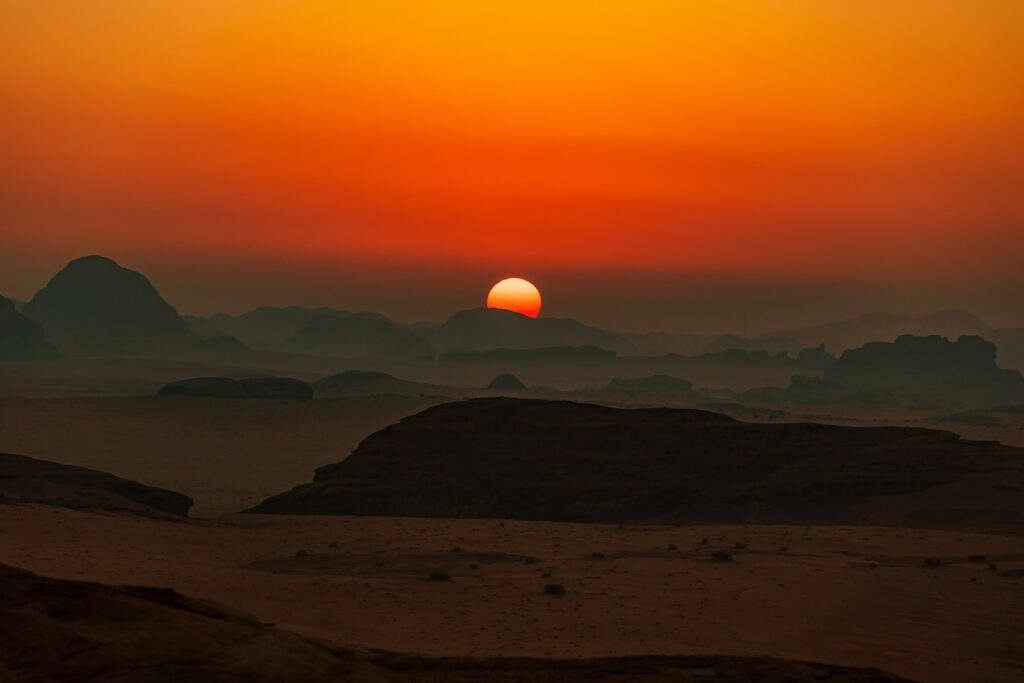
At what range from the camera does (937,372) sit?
189375mm

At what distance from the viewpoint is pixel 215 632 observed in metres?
14.0

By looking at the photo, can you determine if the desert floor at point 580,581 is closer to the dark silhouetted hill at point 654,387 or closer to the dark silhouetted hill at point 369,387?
the dark silhouetted hill at point 369,387

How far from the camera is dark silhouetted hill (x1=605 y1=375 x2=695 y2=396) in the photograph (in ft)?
597

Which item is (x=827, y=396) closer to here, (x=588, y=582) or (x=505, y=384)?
(x=505, y=384)

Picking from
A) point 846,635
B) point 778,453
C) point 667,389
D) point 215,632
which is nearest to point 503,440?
point 778,453

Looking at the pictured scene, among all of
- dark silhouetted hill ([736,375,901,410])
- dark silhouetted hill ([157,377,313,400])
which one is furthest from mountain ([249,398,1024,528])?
dark silhouetted hill ([736,375,901,410])

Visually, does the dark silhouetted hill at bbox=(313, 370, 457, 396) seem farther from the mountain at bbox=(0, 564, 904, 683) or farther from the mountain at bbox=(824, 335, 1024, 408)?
the mountain at bbox=(0, 564, 904, 683)

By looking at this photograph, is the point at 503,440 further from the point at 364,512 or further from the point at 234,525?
the point at 234,525

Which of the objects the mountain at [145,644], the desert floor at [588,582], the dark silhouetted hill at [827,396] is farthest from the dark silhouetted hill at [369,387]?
the mountain at [145,644]

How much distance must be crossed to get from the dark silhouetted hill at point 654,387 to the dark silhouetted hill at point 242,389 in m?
75.4

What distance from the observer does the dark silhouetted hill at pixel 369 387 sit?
143312mm

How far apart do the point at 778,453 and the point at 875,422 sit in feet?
230

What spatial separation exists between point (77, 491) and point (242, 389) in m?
64.4

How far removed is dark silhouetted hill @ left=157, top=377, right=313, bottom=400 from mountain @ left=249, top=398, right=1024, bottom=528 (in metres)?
55.2
